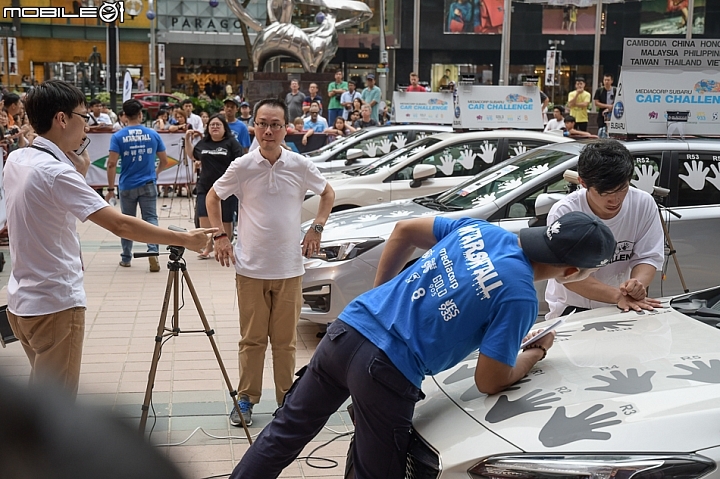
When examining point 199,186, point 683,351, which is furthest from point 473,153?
point 683,351

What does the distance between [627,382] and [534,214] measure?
13.6ft

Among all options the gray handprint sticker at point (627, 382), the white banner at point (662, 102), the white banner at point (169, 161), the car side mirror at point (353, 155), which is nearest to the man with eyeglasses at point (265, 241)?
the gray handprint sticker at point (627, 382)

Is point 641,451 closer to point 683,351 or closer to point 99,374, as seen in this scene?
point 683,351

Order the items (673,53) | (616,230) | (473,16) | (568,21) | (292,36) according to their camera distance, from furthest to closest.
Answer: (473,16) → (568,21) → (292,36) → (673,53) → (616,230)

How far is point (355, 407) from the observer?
306 cm

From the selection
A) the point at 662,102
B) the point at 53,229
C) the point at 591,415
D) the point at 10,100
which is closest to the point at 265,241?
the point at 53,229

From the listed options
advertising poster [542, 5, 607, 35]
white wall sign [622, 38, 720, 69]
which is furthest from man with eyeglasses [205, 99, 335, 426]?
advertising poster [542, 5, 607, 35]

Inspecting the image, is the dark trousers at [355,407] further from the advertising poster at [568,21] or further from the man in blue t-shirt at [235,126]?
the advertising poster at [568,21]

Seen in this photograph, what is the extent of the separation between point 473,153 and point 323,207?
16.6 feet

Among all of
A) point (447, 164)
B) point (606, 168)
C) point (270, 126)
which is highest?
point (270, 126)

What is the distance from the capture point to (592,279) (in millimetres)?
4188

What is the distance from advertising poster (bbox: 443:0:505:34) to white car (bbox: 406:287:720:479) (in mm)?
43089

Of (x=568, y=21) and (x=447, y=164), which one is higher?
(x=568, y=21)

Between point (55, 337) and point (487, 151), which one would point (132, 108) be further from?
point (55, 337)
